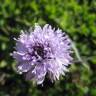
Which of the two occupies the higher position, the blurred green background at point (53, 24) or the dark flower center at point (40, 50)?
the blurred green background at point (53, 24)

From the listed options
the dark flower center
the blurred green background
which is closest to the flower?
the dark flower center

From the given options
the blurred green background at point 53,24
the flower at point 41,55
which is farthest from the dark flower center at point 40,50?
the blurred green background at point 53,24

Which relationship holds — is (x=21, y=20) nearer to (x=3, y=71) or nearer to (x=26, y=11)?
(x=26, y=11)

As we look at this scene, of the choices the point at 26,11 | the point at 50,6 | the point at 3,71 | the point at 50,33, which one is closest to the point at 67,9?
the point at 50,6

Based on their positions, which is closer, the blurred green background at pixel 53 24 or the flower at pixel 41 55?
the flower at pixel 41 55

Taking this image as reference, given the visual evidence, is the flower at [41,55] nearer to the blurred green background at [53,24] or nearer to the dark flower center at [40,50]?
the dark flower center at [40,50]

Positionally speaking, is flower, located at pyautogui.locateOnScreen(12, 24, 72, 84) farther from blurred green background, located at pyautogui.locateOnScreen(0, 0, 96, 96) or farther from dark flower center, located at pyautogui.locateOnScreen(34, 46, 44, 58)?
blurred green background, located at pyautogui.locateOnScreen(0, 0, 96, 96)

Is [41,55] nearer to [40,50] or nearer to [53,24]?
[40,50]
